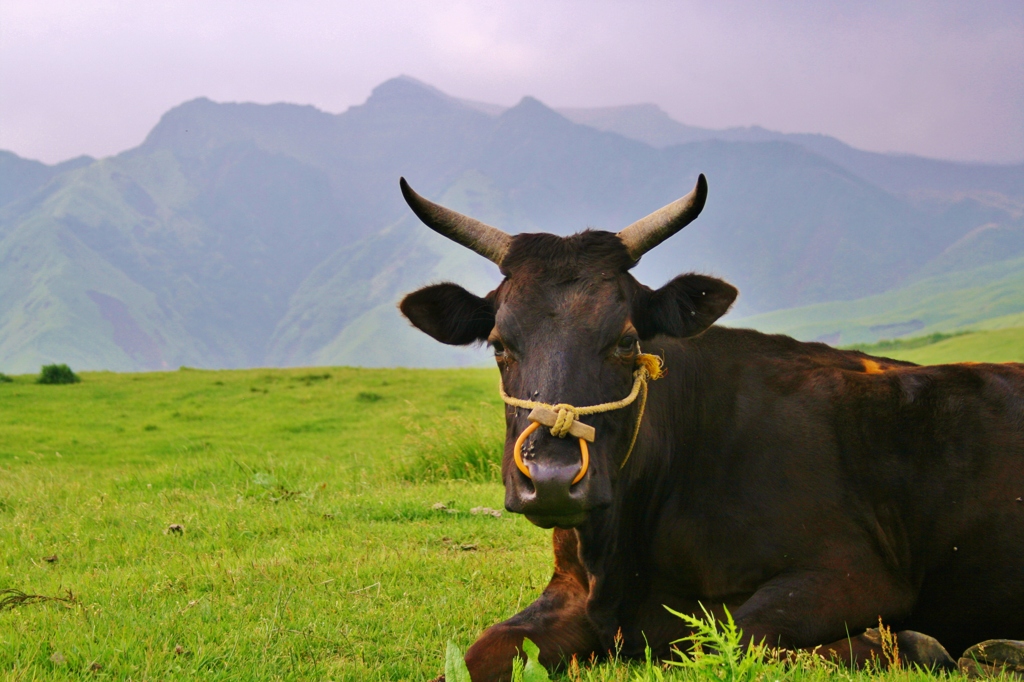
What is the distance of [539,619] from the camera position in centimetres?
536

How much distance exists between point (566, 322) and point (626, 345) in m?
0.40

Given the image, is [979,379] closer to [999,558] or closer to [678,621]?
[999,558]

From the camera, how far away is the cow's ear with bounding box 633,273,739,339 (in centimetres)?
530

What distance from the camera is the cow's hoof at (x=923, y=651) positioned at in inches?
189

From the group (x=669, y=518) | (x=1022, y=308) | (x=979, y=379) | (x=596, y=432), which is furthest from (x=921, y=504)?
(x=1022, y=308)

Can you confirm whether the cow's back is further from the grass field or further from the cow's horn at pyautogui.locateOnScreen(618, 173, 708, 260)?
the grass field

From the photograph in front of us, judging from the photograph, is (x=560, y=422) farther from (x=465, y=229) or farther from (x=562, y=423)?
(x=465, y=229)

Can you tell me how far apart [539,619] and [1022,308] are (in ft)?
732

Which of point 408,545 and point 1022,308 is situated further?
point 1022,308

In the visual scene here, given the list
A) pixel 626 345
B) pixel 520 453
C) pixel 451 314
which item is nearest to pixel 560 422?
pixel 520 453

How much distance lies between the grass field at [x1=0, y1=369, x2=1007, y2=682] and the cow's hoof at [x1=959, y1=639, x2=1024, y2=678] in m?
0.76

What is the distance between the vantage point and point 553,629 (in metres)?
5.32

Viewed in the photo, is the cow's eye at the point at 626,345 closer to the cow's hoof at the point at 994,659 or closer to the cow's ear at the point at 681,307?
the cow's ear at the point at 681,307

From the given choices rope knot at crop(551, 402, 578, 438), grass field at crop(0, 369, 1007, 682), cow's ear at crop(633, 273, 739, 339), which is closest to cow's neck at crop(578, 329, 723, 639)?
cow's ear at crop(633, 273, 739, 339)
